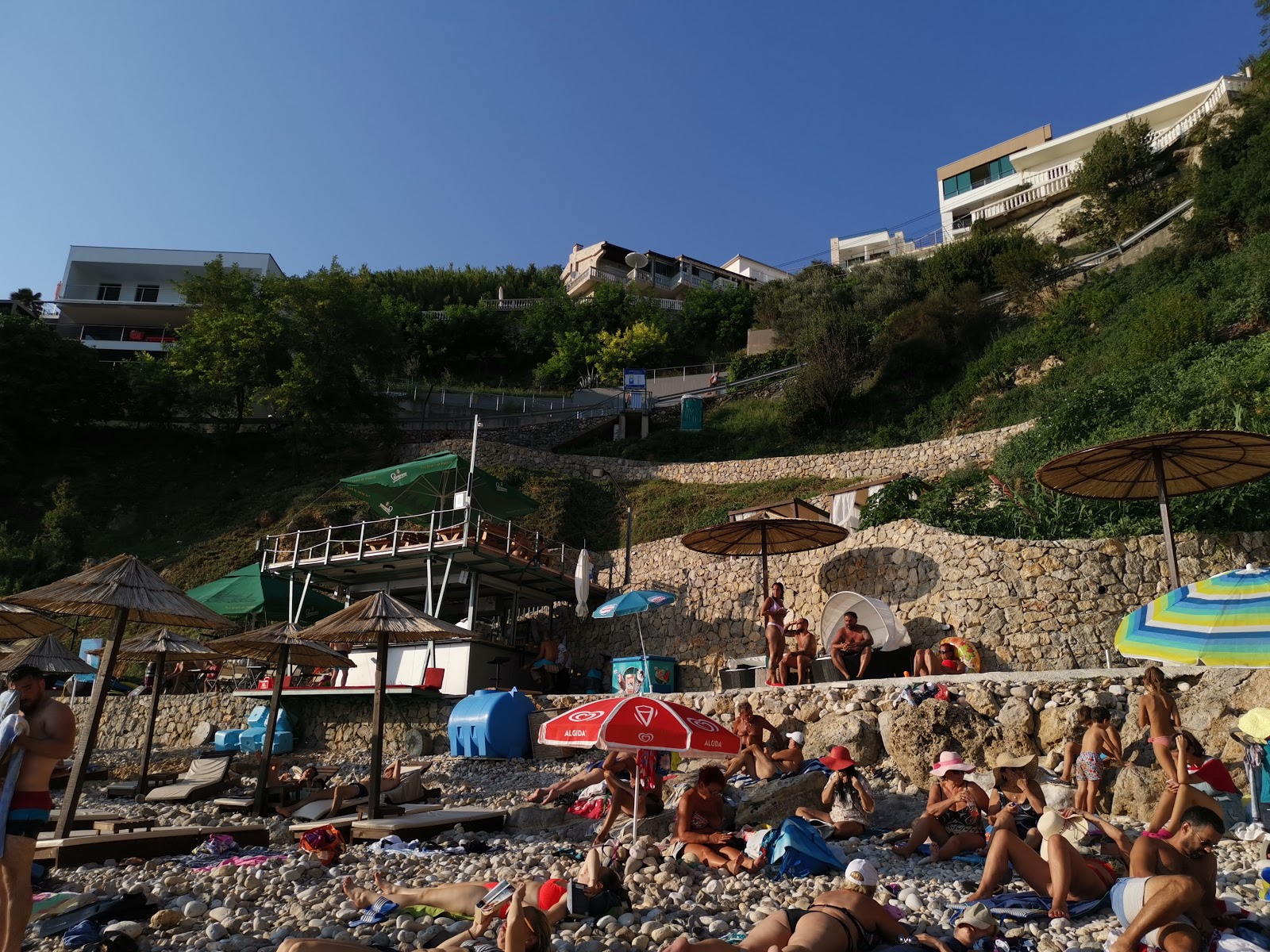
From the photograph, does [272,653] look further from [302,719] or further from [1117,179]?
[1117,179]

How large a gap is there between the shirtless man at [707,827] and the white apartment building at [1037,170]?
37345mm

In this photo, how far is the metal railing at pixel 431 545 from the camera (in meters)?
15.6

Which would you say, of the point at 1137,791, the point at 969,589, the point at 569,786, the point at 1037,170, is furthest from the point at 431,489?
the point at 1037,170

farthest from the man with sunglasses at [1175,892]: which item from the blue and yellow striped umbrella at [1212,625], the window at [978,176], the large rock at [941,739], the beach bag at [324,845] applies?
the window at [978,176]

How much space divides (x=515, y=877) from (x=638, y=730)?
1416 mm

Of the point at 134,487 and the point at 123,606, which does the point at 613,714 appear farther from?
the point at 134,487

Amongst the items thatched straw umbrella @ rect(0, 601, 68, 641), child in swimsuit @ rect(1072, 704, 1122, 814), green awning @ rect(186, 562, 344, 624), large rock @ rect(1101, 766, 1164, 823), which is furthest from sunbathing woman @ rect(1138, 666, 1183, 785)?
green awning @ rect(186, 562, 344, 624)

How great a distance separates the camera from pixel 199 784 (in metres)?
10.3

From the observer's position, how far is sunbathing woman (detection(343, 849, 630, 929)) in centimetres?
488

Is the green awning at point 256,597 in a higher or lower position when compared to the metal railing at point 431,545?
lower

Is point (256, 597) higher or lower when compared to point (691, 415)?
lower

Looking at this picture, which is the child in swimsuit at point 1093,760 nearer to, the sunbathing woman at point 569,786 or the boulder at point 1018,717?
the boulder at point 1018,717

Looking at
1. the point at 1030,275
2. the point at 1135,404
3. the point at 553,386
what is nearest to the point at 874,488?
the point at 1135,404

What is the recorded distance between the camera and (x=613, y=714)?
6531mm
